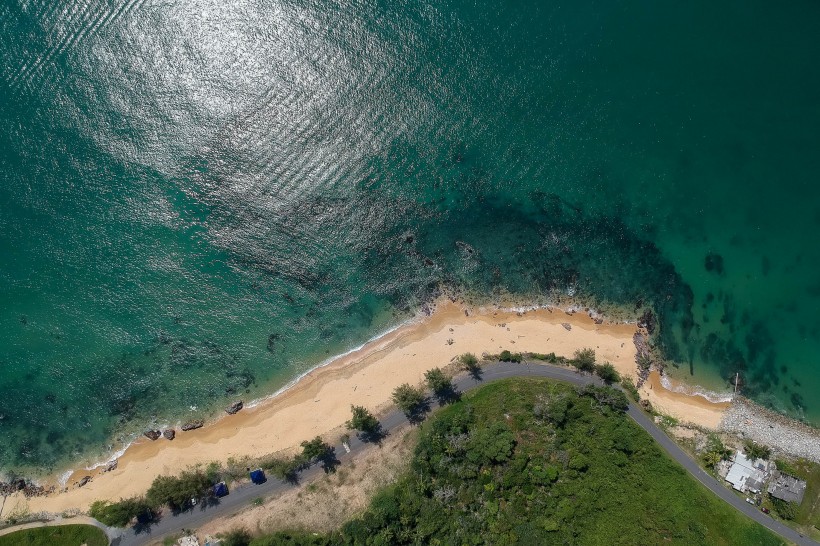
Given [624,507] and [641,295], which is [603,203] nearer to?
[641,295]

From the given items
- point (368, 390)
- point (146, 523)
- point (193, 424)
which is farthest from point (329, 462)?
point (146, 523)

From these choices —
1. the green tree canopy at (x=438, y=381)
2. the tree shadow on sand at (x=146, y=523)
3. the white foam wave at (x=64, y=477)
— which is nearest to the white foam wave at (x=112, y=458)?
the white foam wave at (x=64, y=477)

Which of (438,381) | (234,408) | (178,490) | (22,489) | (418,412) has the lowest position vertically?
(178,490)

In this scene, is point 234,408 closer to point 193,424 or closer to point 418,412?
point 193,424

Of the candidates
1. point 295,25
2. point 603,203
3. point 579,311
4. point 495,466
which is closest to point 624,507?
point 495,466

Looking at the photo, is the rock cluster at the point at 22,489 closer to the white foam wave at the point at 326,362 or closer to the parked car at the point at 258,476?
the parked car at the point at 258,476
